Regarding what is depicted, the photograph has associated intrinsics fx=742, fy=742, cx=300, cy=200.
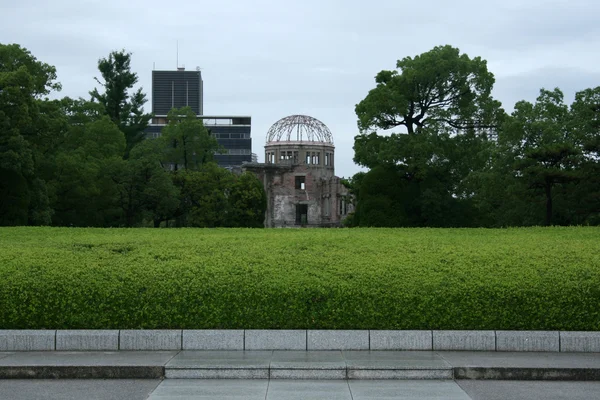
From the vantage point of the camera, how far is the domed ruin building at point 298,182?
7562 cm

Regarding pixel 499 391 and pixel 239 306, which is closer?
pixel 499 391

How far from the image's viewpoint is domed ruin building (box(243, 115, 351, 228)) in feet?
248

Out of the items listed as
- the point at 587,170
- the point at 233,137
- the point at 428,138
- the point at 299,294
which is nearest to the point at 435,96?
the point at 428,138

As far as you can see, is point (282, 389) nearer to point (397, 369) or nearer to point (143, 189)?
point (397, 369)

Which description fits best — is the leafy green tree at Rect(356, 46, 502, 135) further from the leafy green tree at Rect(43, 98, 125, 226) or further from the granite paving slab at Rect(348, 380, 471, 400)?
the granite paving slab at Rect(348, 380, 471, 400)

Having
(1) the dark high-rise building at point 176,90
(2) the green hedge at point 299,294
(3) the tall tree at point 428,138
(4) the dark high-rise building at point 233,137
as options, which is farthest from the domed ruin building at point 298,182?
(1) the dark high-rise building at point 176,90

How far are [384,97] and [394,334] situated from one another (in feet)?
93.9

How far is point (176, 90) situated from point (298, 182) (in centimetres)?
9620

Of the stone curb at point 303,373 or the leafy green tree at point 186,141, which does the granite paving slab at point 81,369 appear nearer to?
the stone curb at point 303,373

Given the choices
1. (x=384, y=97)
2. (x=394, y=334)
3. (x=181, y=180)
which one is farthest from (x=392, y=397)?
(x=181, y=180)

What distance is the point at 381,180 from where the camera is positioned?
38.6 m

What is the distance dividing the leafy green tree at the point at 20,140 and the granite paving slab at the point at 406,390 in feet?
86.6

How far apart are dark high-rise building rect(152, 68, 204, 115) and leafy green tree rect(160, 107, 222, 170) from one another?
10772 centimetres

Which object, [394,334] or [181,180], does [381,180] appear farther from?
[394,334]
